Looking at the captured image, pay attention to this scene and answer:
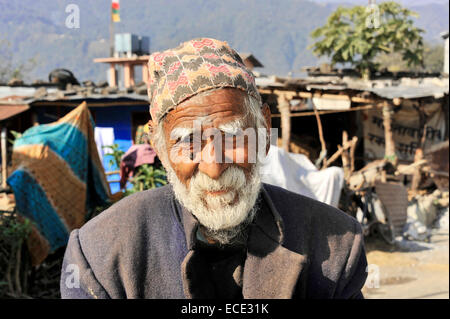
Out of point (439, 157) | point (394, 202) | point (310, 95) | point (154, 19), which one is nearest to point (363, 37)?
point (439, 157)

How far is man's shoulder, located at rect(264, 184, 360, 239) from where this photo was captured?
1.68 metres

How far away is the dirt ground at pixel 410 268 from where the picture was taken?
23.8ft

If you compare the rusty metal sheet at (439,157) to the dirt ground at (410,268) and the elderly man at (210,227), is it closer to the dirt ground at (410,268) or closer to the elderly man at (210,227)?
the dirt ground at (410,268)

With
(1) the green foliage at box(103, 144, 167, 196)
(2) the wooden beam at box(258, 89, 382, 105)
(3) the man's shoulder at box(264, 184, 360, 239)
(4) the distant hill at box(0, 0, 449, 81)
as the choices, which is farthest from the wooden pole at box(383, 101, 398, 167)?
(3) the man's shoulder at box(264, 184, 360, 239)

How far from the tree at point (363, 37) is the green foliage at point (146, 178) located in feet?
50.7

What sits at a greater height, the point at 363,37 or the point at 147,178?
the point at 363,37

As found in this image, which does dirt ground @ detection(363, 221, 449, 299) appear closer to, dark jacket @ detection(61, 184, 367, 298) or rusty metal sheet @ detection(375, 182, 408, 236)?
rusty metal sheet @ detection(375, 182, 408, 236)

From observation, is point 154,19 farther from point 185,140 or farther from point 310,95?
point 310,95

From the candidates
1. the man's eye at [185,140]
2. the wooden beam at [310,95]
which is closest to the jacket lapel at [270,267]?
the man's eye at [185,140]

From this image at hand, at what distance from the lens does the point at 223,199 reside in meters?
1.57

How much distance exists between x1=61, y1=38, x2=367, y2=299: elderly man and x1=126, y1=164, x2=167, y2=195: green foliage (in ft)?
14.0

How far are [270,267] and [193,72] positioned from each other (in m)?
0.72

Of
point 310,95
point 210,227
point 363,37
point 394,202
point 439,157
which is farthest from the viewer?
point 363,37

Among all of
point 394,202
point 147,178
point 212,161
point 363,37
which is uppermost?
point 363,37
